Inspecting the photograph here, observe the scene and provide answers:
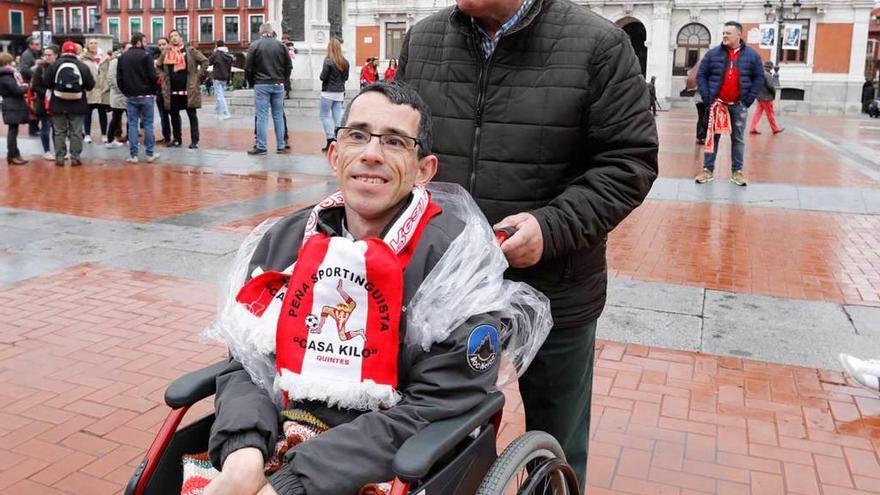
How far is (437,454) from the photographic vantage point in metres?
1.78

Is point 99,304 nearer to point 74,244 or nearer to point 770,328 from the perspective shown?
point 74,244

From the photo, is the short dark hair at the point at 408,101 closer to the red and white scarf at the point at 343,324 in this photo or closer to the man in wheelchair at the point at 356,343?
the man in wheelchair at the point at 356,343

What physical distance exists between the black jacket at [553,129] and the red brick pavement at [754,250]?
3876 mm

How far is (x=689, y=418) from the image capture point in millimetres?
3787

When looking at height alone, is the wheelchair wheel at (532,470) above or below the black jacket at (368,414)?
below

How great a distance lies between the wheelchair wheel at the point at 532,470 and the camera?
6.50ft

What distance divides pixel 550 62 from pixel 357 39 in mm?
49174

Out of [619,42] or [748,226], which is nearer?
[619,42]

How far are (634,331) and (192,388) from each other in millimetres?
3363

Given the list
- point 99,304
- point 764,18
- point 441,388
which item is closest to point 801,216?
point 99,304

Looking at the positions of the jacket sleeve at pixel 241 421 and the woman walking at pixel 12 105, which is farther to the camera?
the woman walking at pixel 12 105

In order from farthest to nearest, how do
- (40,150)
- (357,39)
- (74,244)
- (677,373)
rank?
(357,39)
(40,150)
(74,244)
(677,373)

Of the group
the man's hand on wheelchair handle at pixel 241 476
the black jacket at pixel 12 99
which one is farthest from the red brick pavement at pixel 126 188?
the man's hand on wheelchair handle at pixel 241 476

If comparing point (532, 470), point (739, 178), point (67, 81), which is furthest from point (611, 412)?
point (67, 81)
